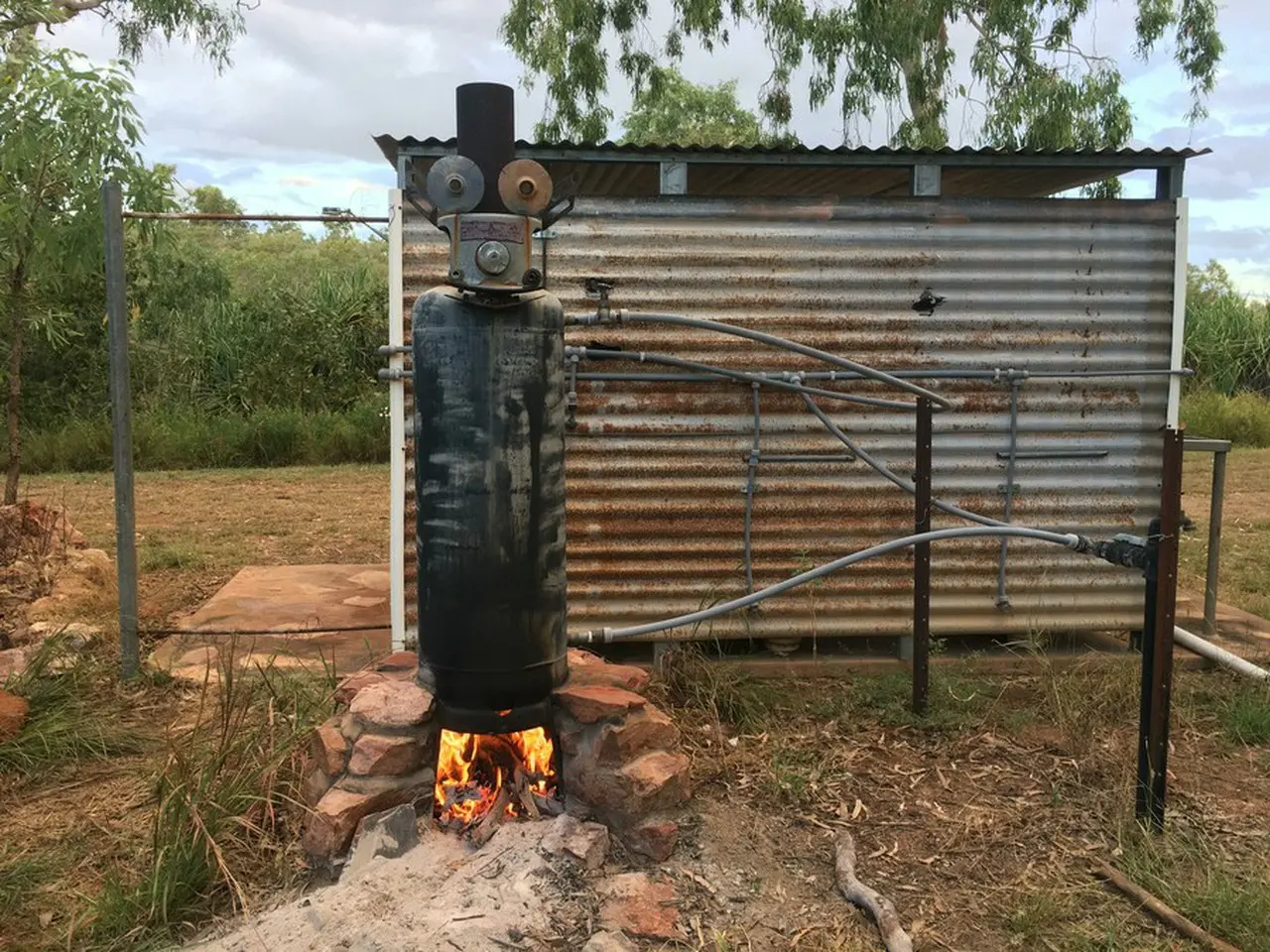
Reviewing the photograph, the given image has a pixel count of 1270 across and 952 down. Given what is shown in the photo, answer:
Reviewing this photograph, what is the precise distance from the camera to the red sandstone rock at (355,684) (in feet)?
11.4

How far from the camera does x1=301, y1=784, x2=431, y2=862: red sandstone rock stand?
2977 mm

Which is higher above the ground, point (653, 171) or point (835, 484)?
point (653, 171)

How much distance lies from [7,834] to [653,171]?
15.5 ft

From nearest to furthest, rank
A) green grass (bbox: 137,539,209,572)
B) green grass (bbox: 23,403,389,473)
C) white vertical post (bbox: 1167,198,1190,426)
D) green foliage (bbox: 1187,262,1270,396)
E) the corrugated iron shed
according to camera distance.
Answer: the corrugated iron shed
white vertical post (bbox: 1167,198,1190,426)
green grass (bbox: 137,539,209,572)
green grass (bbox: 23,403,389,473)
green foliage (bbox: 1187,262,1270,396)

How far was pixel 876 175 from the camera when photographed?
19.9 feet

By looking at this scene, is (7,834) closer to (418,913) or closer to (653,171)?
(418,913)

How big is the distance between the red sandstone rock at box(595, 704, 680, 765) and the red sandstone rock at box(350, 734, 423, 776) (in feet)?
1.83

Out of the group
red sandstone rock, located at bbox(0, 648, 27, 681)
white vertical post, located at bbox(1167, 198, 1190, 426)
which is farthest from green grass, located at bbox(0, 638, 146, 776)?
white vertical post, located at bbox(1167, 198, 1190, 426)

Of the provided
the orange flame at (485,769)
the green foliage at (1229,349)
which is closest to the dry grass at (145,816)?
the orange flame at (485,769)

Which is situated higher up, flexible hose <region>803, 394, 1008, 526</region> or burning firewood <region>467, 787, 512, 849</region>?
flexible hose <region>803, 394, 1008, 526</region>

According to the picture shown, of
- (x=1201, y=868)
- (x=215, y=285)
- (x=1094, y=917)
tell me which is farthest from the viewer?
(x=215, y=285)

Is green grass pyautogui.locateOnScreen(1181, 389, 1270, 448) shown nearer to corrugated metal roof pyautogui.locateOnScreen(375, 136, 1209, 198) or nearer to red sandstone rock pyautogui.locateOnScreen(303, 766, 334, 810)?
corrugated metal roof pyautogui.locateOnScreen(375, 136, 1209, 198)

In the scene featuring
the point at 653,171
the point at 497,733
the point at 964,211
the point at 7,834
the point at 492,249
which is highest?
the point at 653,171

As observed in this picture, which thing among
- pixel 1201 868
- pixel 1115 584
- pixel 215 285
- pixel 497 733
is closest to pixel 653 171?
pixel 1115 584
